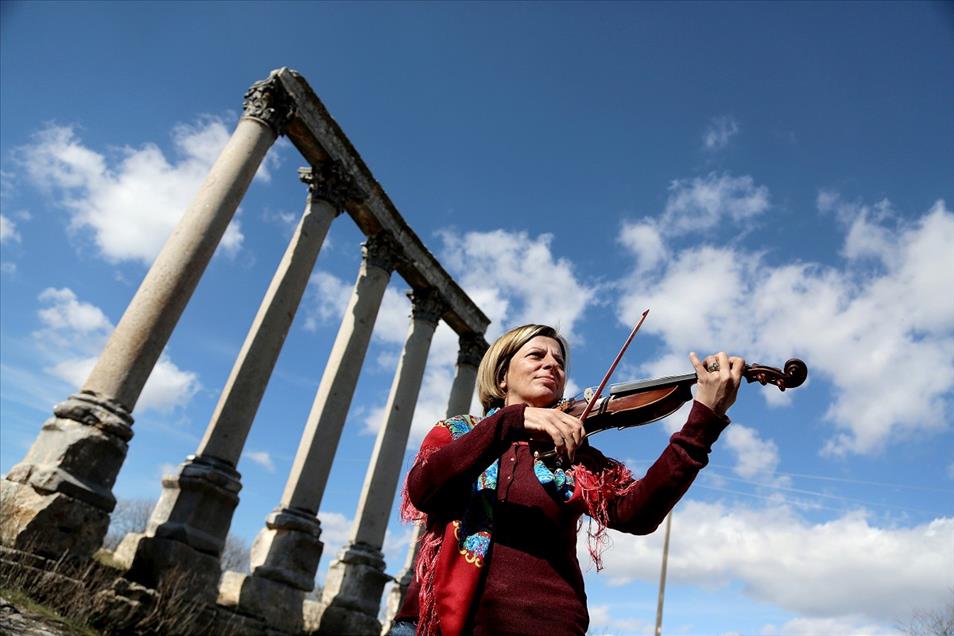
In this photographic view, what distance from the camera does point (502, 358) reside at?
3107 millimetres

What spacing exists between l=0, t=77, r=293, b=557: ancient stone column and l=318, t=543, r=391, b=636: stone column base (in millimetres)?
7524

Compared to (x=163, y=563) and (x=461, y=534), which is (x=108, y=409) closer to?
(x=163, y=563)

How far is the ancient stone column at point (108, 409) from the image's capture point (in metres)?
9.10

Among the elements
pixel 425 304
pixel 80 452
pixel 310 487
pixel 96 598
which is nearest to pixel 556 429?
pixel 96 598

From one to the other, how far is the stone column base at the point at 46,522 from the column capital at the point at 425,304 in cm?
1245

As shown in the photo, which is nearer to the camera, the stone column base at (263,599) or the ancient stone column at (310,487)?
the stone column base at (263,599)

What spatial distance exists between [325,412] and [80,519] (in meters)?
7.08

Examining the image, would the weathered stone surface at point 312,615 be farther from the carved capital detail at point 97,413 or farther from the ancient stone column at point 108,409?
the carved capital detail at point 97,413

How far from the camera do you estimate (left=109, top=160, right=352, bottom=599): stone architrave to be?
11.5m

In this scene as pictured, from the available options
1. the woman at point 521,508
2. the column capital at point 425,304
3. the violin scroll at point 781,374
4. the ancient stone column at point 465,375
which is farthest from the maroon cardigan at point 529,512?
the ancient stone column at point 465,375

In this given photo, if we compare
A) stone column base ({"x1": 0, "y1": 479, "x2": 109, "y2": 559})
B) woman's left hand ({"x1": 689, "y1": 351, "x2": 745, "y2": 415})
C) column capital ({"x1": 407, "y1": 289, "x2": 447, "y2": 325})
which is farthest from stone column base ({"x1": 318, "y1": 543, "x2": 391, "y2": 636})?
woman's left hand ({"x1": 689, "y1": 351, "x2": 745, "y2": 415})

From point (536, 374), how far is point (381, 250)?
1638cm

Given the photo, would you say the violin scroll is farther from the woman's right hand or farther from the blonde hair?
the blonde hair

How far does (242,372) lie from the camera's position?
44.7 ft
